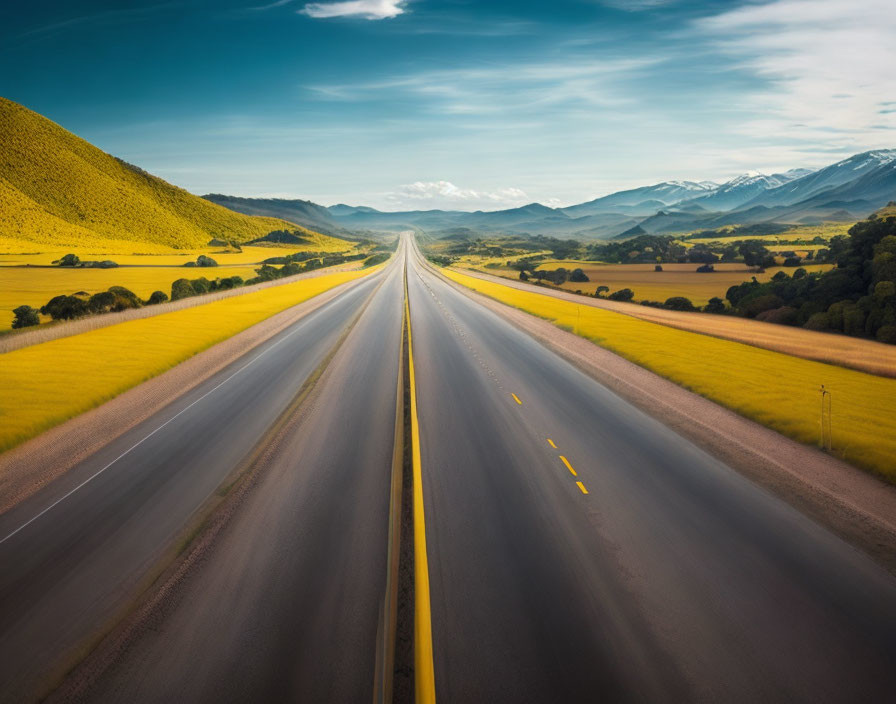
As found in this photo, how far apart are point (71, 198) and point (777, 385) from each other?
18685cm

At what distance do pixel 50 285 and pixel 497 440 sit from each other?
6363 centimetres

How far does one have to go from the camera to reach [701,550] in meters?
7.26

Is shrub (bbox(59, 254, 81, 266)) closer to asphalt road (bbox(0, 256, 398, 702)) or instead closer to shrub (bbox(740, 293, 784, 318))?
asphalt road (bbox(0, 256, 398, 702))

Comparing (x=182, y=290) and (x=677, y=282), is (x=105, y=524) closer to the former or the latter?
(x=182, y=290)

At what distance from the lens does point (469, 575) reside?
6652 mm

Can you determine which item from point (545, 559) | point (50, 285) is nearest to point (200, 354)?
point (545, 559)

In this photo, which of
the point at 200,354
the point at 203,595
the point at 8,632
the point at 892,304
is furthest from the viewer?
the point at 892,304

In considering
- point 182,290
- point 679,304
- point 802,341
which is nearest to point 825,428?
point 802,341

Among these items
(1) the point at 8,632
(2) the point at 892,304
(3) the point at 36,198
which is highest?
(3) the point at 36,198

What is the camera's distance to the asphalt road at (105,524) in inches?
228

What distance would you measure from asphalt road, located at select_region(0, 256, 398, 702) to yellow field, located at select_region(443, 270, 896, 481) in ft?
43.6

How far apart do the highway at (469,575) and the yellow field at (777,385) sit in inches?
134

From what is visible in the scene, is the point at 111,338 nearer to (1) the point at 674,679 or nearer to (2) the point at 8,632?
(2) the point at 8,632

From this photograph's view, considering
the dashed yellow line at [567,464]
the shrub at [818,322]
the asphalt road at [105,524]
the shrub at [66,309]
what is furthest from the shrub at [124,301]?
the shrub at [818,322]
